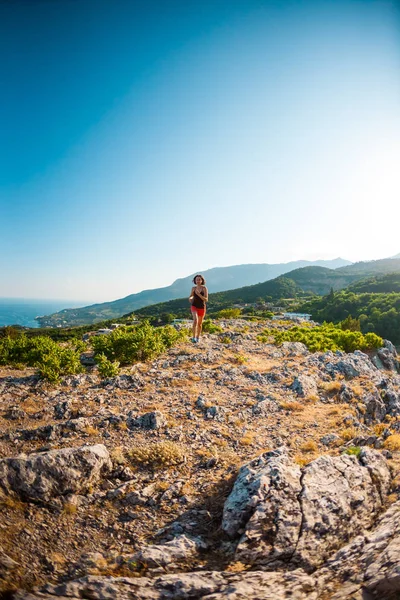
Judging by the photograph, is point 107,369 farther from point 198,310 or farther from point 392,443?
point 392,443

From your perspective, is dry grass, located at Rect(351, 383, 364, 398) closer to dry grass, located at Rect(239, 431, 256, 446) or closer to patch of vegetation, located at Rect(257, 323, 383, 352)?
dry grass, located at Rect(239, 431, 256, 446)

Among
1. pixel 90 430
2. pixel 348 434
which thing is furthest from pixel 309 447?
pixel 90 430

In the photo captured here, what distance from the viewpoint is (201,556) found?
178 inches

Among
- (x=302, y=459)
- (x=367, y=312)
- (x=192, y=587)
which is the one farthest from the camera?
(x=367, y=312)

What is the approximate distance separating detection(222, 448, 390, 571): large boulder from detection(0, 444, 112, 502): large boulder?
2798mm

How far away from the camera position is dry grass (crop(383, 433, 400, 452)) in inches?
287

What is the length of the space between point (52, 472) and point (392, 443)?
8.21 metres

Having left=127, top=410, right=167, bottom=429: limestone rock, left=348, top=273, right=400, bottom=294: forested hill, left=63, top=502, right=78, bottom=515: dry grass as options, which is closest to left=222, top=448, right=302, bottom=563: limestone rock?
left=63, top=502, right=78, bottom=515: dry grass

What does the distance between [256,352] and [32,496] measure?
14.5 m

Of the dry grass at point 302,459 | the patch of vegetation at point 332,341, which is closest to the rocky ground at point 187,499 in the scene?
the dry grass at point 302,459

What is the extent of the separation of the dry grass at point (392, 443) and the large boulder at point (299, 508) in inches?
58.9

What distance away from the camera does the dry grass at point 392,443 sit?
728 cm

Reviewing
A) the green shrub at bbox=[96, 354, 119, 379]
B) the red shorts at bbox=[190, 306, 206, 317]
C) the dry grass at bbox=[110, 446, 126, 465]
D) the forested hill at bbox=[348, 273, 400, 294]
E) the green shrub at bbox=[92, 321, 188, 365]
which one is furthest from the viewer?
the forested hill at bbox=[348, 273, 400, 294]

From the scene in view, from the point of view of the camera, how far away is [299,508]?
16.4 feet
